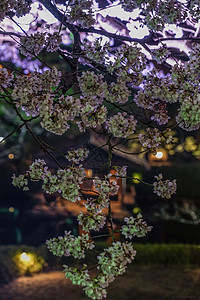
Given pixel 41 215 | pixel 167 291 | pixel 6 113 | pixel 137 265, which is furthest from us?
pixel 137 265

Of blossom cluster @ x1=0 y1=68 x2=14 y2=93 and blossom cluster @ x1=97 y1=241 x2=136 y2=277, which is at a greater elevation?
blossom cluster @ x1=0 y1=68 x2=14 y2=93

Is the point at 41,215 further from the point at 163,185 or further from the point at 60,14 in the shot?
the point at 60,14

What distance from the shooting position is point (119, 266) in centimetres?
124

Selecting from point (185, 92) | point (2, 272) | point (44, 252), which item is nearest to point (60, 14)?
point (185, 92)

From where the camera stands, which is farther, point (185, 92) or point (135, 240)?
point (135, 240)

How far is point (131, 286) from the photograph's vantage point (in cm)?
299

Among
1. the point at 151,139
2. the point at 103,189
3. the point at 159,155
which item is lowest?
the point at 103,189

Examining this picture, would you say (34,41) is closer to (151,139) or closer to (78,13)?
(78,13)

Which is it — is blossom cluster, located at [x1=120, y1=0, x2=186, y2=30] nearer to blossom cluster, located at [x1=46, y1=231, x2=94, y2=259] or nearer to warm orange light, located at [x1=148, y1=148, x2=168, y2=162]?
blossom cluster, located at [x1=46, y1=231, x2=94, y2=259]

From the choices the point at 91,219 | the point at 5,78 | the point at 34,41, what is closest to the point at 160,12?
the point at 34,41

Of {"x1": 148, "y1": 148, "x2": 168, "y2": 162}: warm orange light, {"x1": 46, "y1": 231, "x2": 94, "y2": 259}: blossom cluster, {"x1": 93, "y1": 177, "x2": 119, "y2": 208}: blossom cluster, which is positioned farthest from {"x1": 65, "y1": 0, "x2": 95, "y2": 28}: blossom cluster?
{"x1": 148, "y1": 148, "x2": 168, "y2": 162}: warm orange light

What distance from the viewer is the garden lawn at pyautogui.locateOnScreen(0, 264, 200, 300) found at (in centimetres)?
275

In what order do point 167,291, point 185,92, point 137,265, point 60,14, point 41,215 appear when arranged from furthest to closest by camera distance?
point 137,265 → point 167,291 → point 41,215 → point 60,14 → point 185,92

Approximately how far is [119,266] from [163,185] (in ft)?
1.69
